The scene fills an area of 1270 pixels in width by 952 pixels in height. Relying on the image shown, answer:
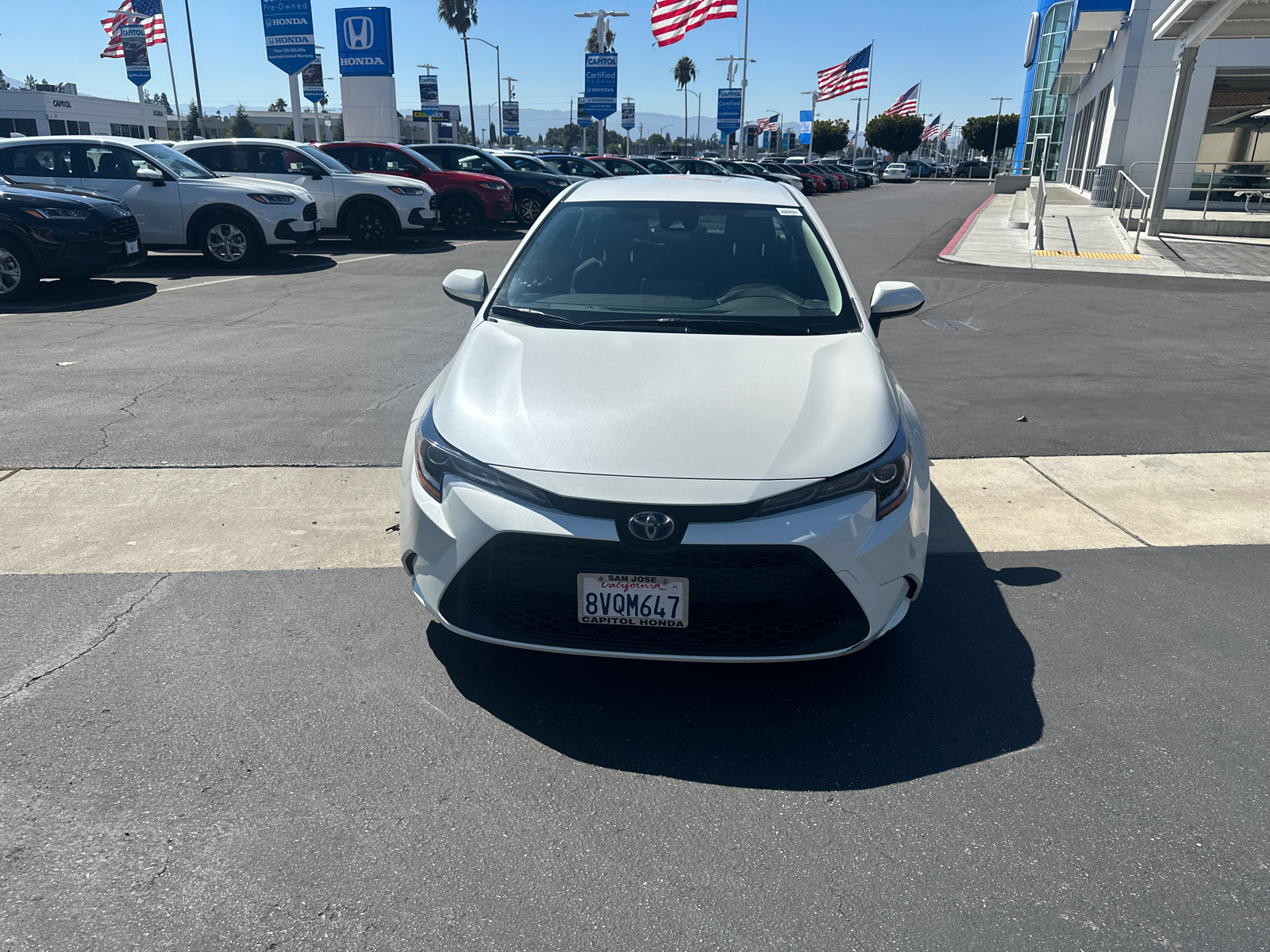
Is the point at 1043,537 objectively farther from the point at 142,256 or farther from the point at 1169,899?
the point at 142,256

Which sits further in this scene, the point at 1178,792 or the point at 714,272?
the point at 714,272

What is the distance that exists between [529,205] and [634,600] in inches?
692

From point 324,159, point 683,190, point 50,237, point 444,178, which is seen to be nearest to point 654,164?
point 444,178

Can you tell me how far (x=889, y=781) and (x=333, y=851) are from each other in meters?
1.63

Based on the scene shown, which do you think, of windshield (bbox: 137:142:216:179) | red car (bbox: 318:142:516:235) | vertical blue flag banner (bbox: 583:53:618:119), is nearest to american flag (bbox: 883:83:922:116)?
vertical blue flag banner (bbox: 583:53:618:119)

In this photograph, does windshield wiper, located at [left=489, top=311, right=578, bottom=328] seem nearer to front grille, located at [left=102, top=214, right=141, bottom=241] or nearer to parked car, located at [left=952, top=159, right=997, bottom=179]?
front grille, located at [left=102, top=214, right=141, bottom=241]

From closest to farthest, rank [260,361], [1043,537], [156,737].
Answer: [156,737]
[1043,537]
[260,361]

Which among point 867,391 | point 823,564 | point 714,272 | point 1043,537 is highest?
point 714,272

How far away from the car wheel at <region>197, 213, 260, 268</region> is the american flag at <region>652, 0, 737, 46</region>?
19416 mm

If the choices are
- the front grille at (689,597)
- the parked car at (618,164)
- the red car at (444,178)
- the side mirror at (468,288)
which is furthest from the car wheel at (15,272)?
the parked car at (618,164)

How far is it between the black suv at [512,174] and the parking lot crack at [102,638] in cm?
1534

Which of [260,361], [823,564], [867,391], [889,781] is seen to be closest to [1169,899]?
[889,781]

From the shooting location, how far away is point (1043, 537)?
4672 mm

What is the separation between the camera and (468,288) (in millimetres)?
4445
